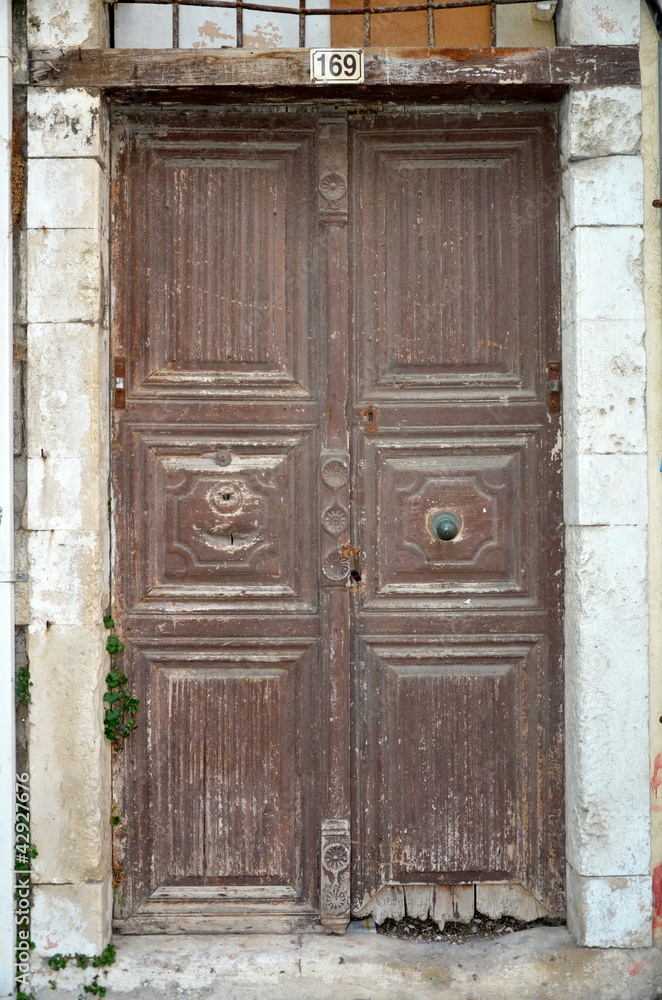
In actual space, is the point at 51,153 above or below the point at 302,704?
above

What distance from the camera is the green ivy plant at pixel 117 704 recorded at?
3.04 m

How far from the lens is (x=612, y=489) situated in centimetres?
295

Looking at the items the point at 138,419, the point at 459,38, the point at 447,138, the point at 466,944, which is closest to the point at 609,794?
the point at 466,944

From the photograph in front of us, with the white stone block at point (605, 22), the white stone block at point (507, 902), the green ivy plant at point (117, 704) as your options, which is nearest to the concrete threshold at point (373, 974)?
the white stone block at point (507, 902)

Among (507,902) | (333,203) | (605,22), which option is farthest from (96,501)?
(605,22)

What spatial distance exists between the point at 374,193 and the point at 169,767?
7.62 feet

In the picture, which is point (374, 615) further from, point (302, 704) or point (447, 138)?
point (447, 138)

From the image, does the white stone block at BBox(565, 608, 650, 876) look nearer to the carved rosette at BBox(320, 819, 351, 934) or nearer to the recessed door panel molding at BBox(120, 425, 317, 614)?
the carved rosette at BBox(320, 819, 351, 934)

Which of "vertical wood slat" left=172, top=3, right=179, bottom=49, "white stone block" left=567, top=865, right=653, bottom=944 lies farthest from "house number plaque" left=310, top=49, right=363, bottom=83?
"white stone block" left=567, top=865, right=653, bottom=944

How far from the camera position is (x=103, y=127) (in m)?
3.02

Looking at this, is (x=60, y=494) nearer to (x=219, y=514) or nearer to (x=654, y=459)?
(x=219, y=514)

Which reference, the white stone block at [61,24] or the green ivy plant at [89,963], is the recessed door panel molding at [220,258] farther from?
the green ivy plant at [89,963]

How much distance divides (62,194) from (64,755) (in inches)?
78.1
